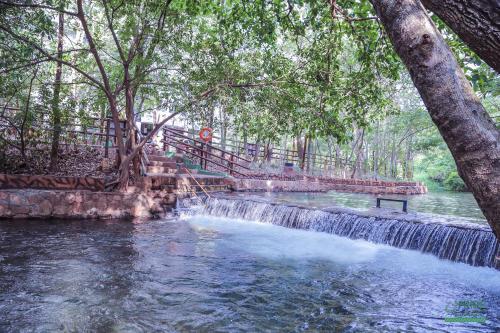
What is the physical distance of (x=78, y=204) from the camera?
30.7 feet

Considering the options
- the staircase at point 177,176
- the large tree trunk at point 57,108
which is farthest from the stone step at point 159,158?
the large tree trunk at point 57,108

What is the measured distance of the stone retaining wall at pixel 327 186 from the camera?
1554 centimetres

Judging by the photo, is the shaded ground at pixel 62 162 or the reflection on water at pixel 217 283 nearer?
the reflection on water at pixel 217 283

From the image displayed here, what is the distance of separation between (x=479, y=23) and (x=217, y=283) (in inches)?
187

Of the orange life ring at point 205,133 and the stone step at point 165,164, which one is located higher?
the orange life ring at point 205,133

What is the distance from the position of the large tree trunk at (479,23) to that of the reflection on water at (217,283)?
11.2 feet

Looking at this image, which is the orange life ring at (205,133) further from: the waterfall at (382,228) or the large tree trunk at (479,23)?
the large tree trunk at (479,23)

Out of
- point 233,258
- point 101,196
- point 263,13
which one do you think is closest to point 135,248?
point 233,258

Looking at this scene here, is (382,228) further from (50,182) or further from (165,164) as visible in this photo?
(50,182)

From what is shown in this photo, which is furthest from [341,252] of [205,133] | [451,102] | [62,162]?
[205,133]

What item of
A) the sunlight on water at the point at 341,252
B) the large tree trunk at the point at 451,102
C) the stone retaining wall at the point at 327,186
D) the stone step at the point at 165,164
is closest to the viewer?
the large tree trunk at the point at 451,102

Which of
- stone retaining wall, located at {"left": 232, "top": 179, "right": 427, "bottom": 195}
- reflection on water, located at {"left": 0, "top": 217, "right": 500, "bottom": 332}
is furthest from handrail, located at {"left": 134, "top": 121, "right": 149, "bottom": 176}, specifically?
stone retaining wall, located at {"left": 232, "top": 179, "right": 427, "bottom": 195}

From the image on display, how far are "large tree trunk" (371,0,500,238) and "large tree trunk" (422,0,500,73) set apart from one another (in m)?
0.13

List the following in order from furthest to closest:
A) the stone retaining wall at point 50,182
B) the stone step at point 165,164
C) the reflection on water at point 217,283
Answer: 1. the stone step at point 165,164
2. the stone retaining wall at point 50,182
3. the reflection on water at point 217,283
